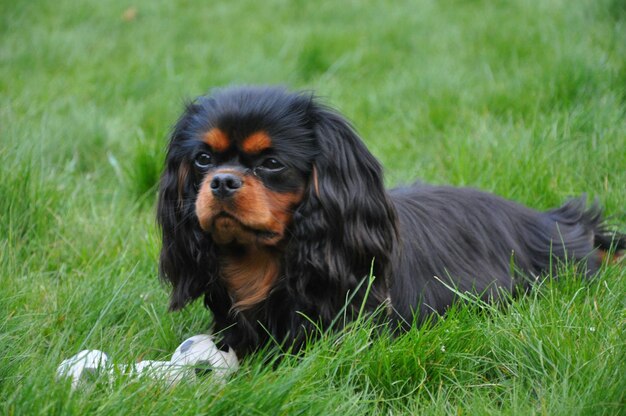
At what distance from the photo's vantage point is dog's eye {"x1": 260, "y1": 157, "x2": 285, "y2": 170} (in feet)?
9.28

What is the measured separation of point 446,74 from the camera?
572 cm

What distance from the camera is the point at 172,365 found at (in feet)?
8.38

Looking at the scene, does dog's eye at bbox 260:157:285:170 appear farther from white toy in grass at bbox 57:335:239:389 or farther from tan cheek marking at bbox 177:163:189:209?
white toy in grass at bbox 57:335:239:389

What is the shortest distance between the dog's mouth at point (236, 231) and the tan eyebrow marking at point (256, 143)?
0.25m

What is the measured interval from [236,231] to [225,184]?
0.19 m

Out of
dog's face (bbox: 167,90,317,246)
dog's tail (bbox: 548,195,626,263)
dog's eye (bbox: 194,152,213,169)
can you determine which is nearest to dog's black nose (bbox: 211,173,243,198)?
dog's face (bbox: 167,90,317,246)

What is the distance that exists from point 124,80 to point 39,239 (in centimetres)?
253

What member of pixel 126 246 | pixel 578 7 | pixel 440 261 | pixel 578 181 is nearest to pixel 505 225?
pixel 440 261

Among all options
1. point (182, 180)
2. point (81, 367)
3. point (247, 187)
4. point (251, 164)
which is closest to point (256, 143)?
point (251, 164)

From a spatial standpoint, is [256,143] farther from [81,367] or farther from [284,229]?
[81,367]

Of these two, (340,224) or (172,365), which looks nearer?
(172,365)

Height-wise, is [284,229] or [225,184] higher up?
Answer: [225,184]

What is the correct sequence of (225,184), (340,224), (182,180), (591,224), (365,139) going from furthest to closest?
(365,139) < (591,224) < (182,180) < (340,224) < (225,184)

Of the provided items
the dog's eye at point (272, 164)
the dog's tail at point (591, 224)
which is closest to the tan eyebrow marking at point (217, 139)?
the dog's eye at point (272, 164)
